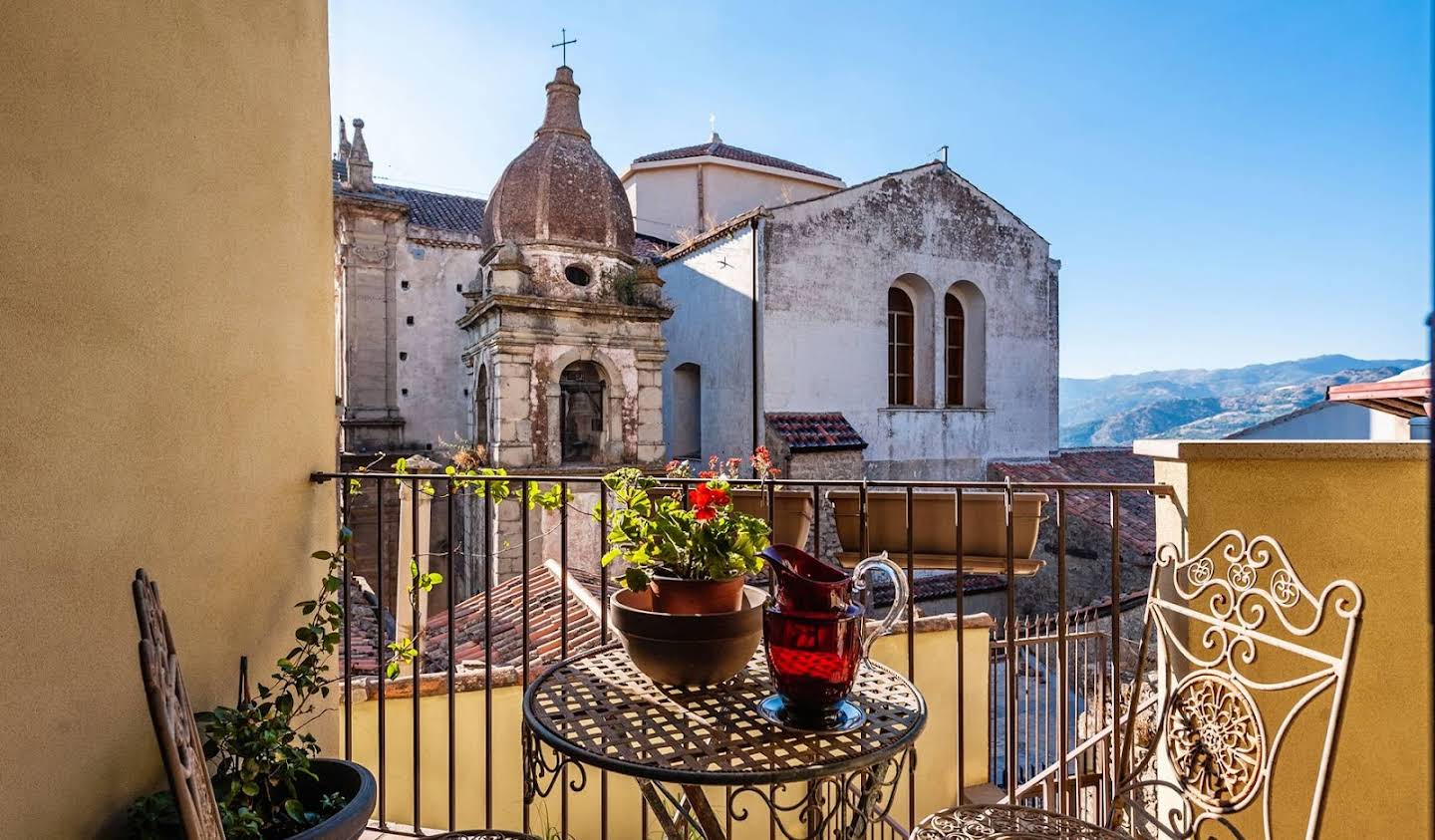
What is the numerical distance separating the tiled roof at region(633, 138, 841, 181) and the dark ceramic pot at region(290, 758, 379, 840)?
50.0 feet

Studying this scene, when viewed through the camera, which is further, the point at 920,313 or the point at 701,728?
the point at 920,313

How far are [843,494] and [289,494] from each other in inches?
114

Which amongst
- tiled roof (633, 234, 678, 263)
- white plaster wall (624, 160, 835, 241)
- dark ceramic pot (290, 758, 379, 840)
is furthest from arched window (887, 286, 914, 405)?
dark ceramic pot (290, 758, 379, 840)

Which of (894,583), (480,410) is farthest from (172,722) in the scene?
(480,410)

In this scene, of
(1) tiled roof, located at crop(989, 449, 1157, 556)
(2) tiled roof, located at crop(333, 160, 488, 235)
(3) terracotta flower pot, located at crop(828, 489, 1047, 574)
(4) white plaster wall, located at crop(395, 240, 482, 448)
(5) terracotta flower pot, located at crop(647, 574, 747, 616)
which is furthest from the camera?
(2) tiled roof, located at crop(333, 160, 488, 235)

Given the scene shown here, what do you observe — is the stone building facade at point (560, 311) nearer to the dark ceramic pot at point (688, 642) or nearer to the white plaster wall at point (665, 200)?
the white plaster wall at point (665, 200)

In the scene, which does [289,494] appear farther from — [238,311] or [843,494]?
[843,494]

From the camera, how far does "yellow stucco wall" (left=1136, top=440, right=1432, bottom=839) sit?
2090 millimetres

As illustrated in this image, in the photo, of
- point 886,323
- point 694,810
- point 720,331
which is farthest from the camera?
point 720,331

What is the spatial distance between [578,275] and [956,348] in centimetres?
635

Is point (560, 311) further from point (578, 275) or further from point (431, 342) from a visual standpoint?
point (431, 342)

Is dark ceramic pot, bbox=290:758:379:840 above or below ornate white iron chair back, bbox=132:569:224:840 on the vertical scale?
below

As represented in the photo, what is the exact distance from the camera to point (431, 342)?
13.2 meters

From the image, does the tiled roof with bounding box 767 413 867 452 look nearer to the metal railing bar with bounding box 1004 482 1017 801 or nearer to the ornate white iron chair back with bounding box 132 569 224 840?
the metal railing bar with bounding box 1004 482 1017 801
